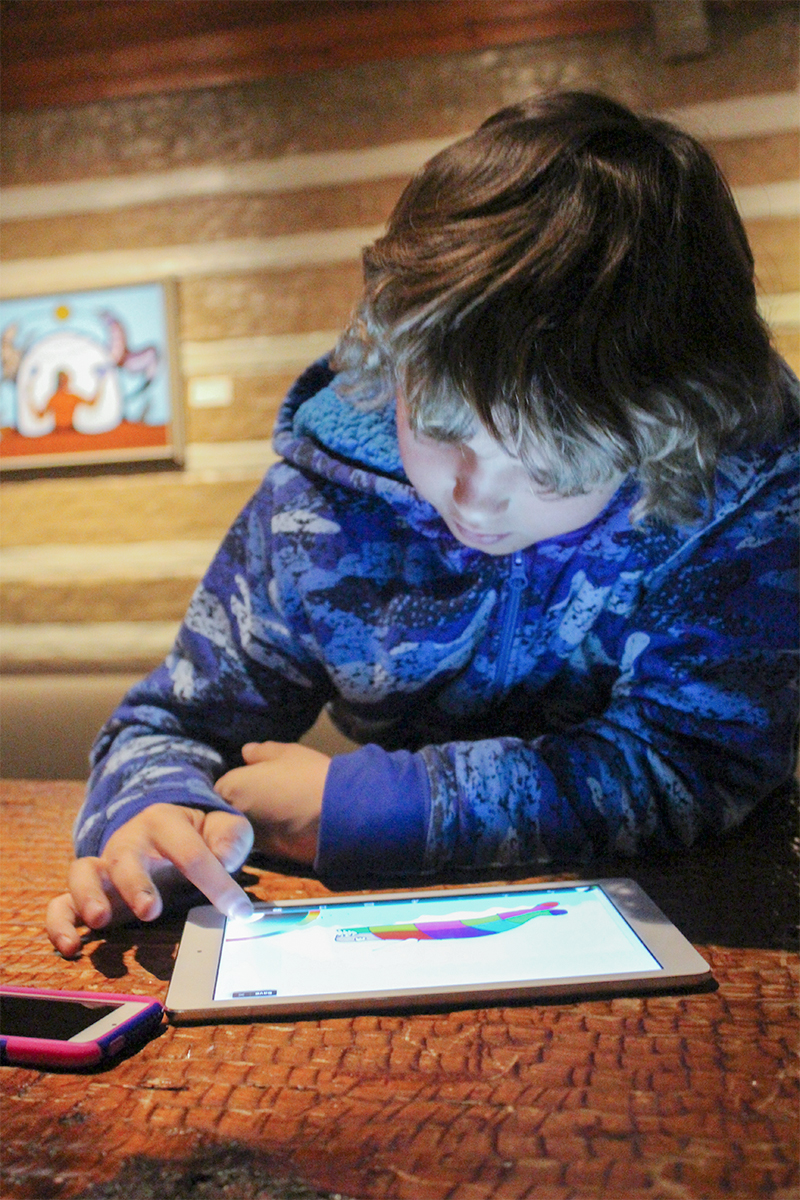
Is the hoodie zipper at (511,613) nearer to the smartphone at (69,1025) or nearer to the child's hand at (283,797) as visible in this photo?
the child's hand at (283,797)

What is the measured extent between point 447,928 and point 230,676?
0.34m

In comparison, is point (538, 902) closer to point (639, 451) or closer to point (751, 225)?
point (639, 451)

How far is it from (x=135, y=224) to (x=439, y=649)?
6.81 feet

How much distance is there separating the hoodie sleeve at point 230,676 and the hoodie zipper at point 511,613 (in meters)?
0.16

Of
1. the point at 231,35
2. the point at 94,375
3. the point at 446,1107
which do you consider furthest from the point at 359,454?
the point at 231,35

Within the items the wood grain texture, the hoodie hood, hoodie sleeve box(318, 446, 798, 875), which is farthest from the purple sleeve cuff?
the wood grain texture

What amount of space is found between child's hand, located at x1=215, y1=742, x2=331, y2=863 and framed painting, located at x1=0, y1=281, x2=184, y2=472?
1.87m

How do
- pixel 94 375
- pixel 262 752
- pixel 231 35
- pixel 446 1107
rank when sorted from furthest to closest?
1. pixel 94 375
2. pixel 231 35
3. pixel 262 752
4. pixel 446 1107

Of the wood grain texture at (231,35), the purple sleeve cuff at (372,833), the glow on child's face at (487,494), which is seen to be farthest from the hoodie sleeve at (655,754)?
the wood grain texture at (231,35)

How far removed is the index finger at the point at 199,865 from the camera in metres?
0.51

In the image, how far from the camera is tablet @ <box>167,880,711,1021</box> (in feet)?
1.36

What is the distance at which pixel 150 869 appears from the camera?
54 cm

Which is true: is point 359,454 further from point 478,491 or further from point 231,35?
point 231,35

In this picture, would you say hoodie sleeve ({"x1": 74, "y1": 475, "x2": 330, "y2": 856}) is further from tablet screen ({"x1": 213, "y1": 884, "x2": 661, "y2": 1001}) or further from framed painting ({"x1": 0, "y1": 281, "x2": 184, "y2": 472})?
framed painting ({"x1": 0, "y1": 281, "x2": 184, "y2": 472})
